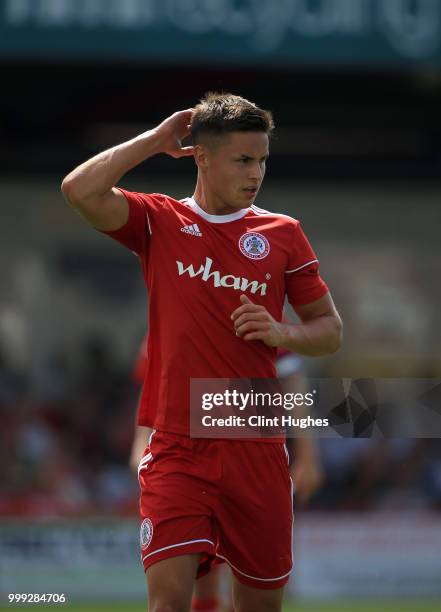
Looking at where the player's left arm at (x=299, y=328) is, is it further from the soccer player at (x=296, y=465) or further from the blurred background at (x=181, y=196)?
the blurred background at (x=181, y=196)

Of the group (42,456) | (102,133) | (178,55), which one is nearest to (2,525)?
(42,456)

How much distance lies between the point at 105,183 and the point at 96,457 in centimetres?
930

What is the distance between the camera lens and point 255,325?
15.7 feet

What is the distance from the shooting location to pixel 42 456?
12.8 m

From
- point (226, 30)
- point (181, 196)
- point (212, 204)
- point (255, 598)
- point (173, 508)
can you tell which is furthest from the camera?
point (181, 196)

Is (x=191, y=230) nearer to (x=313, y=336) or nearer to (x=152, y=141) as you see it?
(x=152, y=141)

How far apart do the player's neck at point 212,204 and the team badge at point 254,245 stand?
0.15 metres

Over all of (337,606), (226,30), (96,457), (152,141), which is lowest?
(337,606)

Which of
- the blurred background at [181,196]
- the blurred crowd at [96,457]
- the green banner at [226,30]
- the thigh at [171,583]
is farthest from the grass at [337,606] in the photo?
the thigh at [171,583]

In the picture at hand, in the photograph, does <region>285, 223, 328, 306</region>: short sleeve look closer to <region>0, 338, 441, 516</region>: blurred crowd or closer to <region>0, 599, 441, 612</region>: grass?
<region>0, 599, 441, 612</region>: grass

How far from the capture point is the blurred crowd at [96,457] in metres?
12.2

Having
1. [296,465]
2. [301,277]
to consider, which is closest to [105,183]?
[301,277]

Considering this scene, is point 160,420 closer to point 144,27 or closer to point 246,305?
point 246,305

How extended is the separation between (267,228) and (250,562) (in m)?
1.34
